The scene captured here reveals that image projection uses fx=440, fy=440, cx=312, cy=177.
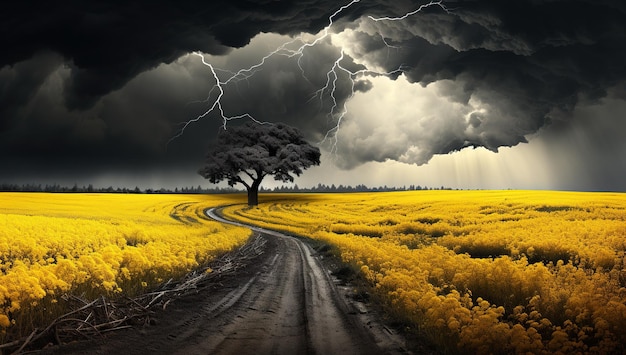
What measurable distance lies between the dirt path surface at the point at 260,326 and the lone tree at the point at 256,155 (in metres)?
50.1

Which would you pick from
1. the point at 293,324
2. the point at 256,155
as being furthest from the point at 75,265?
the point at 256,155

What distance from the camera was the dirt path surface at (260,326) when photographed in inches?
265

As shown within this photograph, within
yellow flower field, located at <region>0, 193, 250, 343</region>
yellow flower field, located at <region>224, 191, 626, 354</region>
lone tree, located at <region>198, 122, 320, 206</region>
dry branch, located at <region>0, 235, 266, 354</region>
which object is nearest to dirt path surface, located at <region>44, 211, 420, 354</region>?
dry branch, located at <region>0, 235, 266, 354</region>

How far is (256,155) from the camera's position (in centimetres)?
6247

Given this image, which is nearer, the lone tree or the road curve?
the road curve

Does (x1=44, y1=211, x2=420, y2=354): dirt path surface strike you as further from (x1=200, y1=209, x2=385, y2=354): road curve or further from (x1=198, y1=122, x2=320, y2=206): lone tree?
(x1=198, y1=122, x2=320, y2=206): lone tree

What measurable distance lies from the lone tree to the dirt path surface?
5005cm

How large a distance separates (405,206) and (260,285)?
1461 inches

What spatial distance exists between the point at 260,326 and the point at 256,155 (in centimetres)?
5514

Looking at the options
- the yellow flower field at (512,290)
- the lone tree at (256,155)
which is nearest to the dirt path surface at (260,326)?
the yellow flower field at (512,290)

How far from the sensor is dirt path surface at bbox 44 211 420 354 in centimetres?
673

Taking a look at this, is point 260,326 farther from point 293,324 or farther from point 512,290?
point 512,290

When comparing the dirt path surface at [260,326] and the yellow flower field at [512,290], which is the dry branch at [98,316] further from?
the yellow flower field at [512,290]

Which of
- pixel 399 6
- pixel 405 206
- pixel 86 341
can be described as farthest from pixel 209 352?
pixel 405 206
